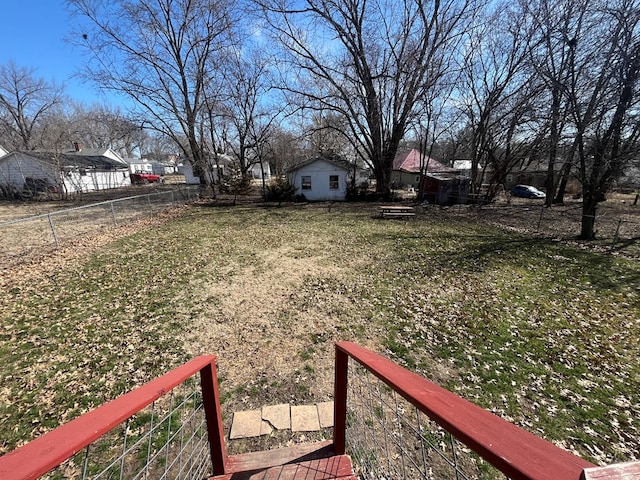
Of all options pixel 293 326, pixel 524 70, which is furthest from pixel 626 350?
pixel 524 70

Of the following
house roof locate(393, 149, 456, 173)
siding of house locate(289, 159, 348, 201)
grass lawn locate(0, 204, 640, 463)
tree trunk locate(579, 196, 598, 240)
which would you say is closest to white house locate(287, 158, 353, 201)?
siding of house locate(289, 159, 348, 201)

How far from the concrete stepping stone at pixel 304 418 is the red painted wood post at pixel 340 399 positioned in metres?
0.59

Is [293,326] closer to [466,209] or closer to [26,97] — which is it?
[466,209]

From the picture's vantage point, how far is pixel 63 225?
13.1m

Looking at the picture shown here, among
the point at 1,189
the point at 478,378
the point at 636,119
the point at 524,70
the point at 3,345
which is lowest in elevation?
the point at 478,378

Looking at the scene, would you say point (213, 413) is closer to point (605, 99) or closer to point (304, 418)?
point (304, 418)

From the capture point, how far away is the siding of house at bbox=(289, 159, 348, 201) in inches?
878

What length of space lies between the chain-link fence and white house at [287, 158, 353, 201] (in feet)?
30.7

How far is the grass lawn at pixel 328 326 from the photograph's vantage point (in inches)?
146

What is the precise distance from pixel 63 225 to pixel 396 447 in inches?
658

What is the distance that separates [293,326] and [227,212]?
46.2 ft

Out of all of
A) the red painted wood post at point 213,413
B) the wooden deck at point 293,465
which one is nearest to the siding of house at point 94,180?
the red painted wood post at point 213,413

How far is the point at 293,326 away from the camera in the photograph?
5.37 metres

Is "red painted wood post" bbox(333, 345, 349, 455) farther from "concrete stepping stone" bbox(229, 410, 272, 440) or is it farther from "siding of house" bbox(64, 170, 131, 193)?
"siding of house" bbox(64, 170, 131, 193)
